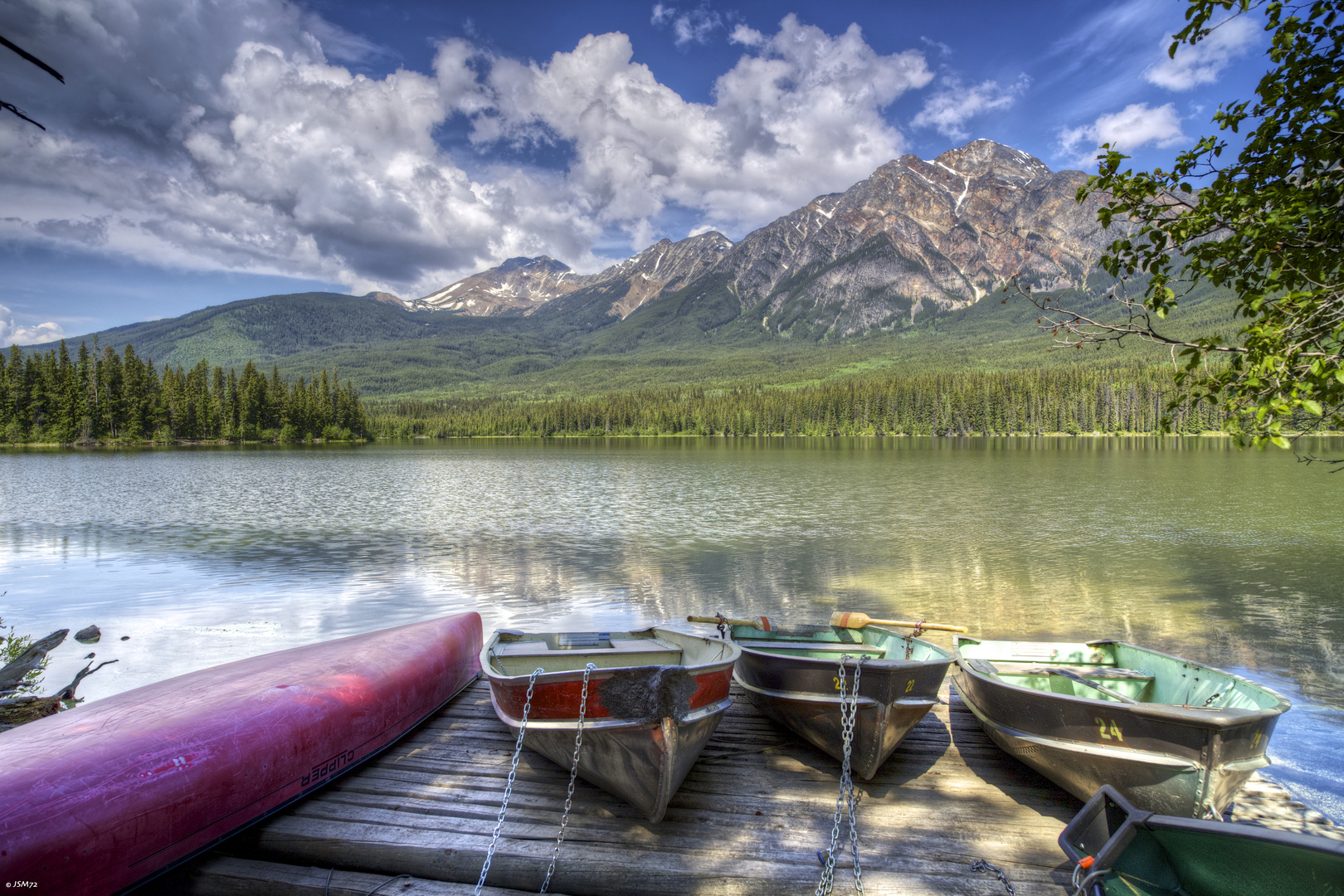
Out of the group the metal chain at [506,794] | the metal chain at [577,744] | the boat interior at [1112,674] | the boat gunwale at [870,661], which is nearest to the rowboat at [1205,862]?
the boat gunwale at [870,661]

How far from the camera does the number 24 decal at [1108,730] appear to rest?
5578mm

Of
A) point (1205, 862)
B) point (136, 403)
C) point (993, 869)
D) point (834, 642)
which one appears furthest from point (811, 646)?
point (136, 403)

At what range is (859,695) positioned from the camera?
643 cm

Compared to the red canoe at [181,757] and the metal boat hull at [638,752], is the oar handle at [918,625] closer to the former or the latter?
the metal boat hull at [638,752]

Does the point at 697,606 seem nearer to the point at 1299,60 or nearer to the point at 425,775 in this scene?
the point at 425,775

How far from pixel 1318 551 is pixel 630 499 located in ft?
100

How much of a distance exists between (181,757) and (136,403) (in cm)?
13310

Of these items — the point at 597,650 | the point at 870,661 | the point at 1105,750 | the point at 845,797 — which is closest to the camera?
the point at 1105,750

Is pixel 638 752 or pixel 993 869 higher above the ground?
pixel 638 752

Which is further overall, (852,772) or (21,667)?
(21,667)

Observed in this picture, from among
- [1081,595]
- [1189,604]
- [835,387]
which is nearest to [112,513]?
[1081,595]

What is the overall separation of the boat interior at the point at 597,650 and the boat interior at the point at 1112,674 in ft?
10.9

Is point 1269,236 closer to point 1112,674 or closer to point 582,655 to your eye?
point 1112,674

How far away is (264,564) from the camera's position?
21.5m
